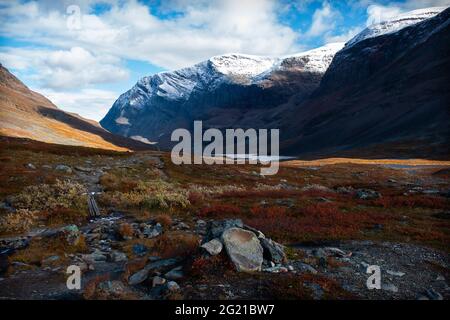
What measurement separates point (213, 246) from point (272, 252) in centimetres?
236

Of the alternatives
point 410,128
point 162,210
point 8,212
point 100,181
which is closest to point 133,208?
point 162,210

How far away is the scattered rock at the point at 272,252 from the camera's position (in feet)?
43.8

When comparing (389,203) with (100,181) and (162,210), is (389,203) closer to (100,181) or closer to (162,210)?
(162,210)

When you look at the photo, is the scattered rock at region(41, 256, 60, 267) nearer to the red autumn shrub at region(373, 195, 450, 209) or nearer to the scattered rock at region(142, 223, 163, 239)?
the scattered rock at region(142, 223, 163, 239)

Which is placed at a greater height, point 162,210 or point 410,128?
point 410,128

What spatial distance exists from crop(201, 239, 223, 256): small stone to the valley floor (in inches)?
6.2

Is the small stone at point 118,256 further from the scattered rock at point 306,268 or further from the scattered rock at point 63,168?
the scattered rock at point 63,168

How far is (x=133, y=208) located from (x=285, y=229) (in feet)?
37.9

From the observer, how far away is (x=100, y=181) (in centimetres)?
3488

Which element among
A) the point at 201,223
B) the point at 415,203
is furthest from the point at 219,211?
the point at 415,203

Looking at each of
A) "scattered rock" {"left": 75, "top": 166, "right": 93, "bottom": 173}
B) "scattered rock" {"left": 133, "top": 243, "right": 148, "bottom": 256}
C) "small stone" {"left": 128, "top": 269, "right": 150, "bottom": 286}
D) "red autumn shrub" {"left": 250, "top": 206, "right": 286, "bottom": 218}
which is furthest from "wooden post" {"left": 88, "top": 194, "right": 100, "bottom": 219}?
"scattered rock" {"left": 75, "top": 166, "right": 93, "bottom": 173}

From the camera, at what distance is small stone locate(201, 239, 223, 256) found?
12.5 meters

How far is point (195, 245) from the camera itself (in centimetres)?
1429

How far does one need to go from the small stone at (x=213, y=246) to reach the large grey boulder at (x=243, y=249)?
0.21 meters
